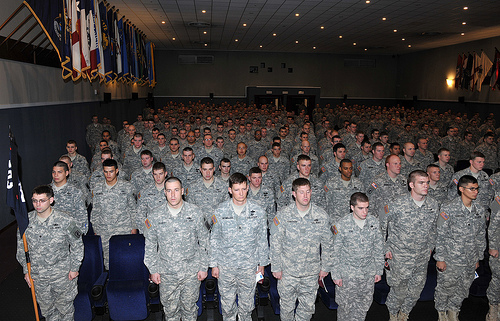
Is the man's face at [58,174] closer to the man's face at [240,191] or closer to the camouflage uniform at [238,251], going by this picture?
the camouflage uniform at [238,251]

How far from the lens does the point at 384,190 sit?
17.8 ft

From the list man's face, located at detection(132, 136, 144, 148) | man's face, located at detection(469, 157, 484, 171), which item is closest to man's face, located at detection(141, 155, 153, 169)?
man's face, located at detection(132, 136, 144, 148)

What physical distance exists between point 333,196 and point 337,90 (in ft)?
77.3

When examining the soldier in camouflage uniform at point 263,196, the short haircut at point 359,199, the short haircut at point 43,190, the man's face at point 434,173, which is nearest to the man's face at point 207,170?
the soldier in camouflage uniform at point 263,196

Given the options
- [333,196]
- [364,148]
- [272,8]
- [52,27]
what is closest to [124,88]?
[272,8]

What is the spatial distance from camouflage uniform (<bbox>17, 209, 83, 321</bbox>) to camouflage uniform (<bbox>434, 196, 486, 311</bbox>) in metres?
4.13

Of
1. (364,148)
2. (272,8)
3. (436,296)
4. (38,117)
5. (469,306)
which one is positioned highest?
(272,8)

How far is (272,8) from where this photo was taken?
12547mm

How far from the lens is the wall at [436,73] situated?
61.9 ft

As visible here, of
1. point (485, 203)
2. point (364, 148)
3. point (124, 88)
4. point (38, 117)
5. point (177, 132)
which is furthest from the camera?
point (124, 88)

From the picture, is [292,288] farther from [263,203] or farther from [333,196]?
[333,196]

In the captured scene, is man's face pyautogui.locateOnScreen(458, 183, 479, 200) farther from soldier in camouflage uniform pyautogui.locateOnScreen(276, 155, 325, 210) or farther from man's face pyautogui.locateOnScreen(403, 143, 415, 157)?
man's face pyautogui.locateOnScreen(403, 143, 415, 157)

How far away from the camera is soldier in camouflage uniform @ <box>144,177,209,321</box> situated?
3666 mm

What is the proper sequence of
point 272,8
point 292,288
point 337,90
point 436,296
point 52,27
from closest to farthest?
point 292,288, point 436,296, point 52,27, point 272,8, point 337,90
